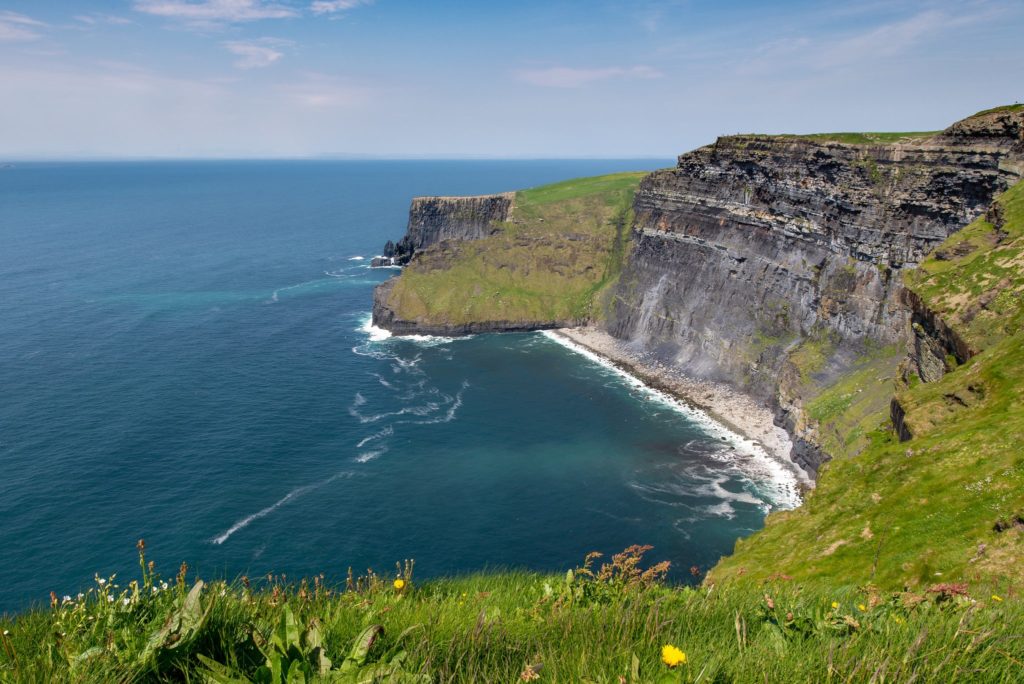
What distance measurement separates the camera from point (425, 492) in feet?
229

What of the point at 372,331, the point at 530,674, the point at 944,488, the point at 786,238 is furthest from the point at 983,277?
the point at 372,331

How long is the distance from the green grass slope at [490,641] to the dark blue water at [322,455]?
4711cm

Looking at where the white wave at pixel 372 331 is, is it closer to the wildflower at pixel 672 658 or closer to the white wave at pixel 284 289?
the white wave at pixel 284 289

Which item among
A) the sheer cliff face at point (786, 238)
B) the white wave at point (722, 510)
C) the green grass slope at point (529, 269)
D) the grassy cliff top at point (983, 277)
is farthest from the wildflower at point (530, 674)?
the green grass slope at point (529, 269)

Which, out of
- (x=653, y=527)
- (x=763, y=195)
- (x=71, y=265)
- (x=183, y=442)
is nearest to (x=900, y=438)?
(x=653, y=527)

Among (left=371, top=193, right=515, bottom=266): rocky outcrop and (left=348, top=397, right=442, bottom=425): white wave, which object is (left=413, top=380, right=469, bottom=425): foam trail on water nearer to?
(left=348, top=397, right=442, bottom=425): white wave

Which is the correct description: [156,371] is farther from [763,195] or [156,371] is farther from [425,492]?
[763,195]

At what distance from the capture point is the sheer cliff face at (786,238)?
79500 millimetres

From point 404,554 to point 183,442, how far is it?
3680 centimetres

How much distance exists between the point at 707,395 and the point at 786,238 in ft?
95.6

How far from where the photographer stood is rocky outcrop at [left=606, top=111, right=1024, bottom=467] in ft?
259

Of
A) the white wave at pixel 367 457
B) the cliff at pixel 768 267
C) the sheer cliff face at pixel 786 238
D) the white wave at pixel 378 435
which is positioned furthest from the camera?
the white wave at pixel 378 435

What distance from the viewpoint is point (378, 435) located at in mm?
83500

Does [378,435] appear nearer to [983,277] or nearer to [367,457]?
[367,457]
